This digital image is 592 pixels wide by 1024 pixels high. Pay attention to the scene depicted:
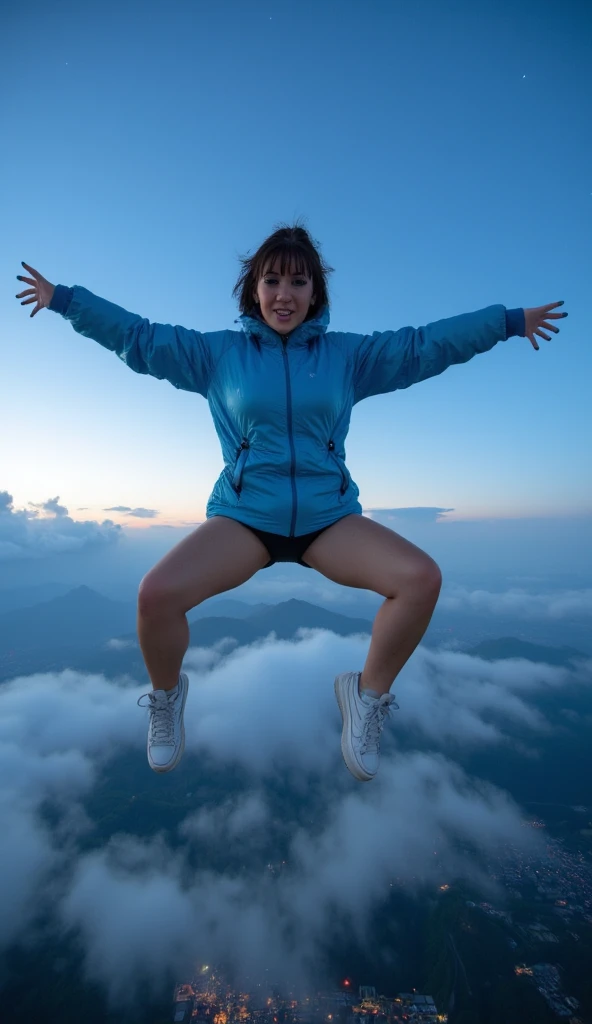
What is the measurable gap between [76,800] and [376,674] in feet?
586

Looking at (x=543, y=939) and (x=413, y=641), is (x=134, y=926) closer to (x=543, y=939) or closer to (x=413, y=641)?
(x=543, y=939)

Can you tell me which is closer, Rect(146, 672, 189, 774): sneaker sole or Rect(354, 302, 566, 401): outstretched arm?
Rect(146, 672, 189, 774): sneaker sole

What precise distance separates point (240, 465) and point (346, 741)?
6.88ft

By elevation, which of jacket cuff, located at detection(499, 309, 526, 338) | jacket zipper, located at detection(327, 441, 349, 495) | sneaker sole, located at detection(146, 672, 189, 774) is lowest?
sneaker sole, located at detection(146, 672, 189, 774)

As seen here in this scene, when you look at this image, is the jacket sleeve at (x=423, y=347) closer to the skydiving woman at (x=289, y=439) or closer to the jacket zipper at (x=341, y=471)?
the skydiving woman at (x=289, y=439)

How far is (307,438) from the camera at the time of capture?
9.89 ft

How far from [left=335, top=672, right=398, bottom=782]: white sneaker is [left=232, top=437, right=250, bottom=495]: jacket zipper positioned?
1.73 metres

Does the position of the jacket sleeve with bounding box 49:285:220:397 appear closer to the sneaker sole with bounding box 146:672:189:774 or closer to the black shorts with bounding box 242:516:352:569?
the black shorts with bounding box 242:516:352:569

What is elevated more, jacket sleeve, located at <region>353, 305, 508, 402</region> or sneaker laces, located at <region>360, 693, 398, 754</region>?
jacket sleeve, located at <region>353, 305, 508, 402</region>

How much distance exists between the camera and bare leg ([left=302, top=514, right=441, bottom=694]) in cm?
268

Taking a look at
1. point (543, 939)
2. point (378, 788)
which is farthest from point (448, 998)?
point (378, 788)

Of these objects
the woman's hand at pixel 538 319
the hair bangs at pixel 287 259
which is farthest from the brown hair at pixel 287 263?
the woman's hand at pixel 538 319

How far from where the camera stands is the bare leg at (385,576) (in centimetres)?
268

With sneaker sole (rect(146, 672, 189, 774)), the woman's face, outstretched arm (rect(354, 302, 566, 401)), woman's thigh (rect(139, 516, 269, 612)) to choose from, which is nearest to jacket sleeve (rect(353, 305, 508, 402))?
outstretched arm (rect(354, 302, 566, 401))
